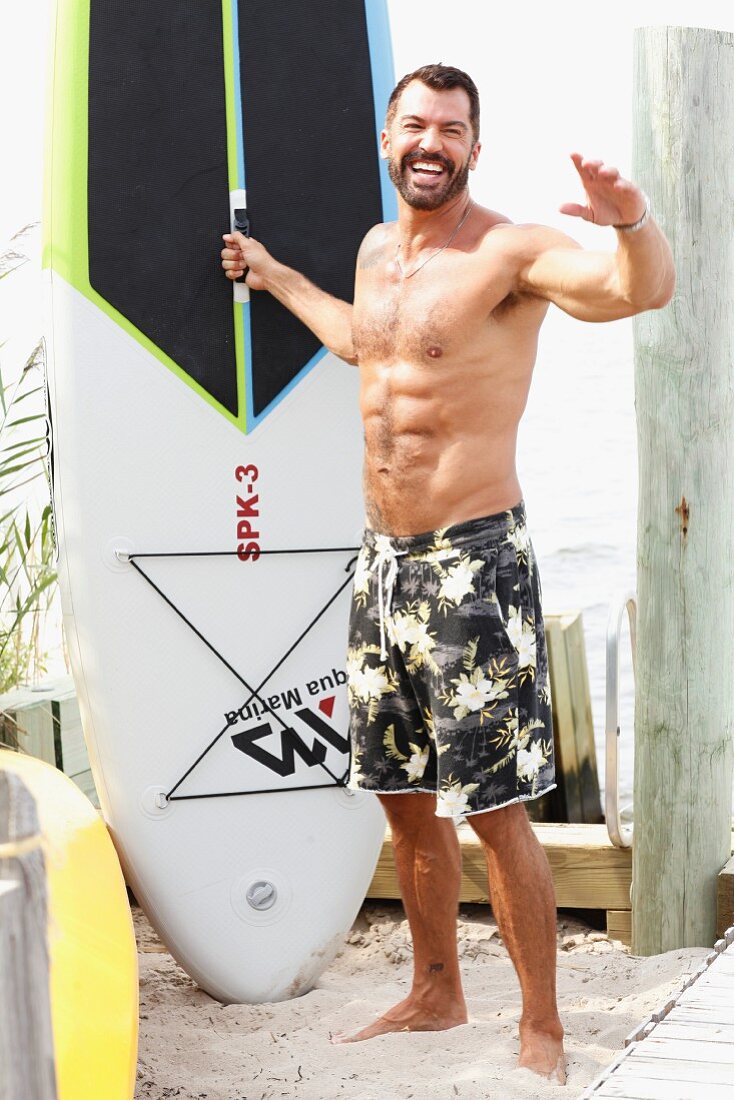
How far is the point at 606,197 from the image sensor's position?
2086mm

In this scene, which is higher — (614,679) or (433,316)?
(433,316)

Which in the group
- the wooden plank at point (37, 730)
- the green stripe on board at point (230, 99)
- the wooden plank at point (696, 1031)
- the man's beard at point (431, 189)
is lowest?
the wooden plank at point (696, 1031)

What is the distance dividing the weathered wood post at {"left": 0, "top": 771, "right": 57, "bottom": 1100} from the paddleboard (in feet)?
2.47

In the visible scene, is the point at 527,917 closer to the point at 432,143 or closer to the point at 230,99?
the point at 432,143

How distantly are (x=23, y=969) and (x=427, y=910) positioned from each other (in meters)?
0.99

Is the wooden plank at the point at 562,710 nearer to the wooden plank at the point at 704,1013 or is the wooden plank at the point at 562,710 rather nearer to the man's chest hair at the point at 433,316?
the man's chest hair at the point at 433,316

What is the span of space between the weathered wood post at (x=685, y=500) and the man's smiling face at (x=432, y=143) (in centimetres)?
60

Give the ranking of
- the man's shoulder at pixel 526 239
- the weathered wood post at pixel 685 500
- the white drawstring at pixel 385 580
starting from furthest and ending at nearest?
the weathered wood post at pixel 685 500 → the white drawstring at pixel 385 580 → the man's shoulder at pixel 526 239

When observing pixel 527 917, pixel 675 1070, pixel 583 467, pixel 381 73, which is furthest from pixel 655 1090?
pixel 583 467

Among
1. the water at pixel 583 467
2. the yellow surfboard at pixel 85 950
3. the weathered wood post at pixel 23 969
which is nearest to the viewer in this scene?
the weathered wood post at pixel 23 969

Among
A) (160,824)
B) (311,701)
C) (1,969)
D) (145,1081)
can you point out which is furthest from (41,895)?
(311,701)

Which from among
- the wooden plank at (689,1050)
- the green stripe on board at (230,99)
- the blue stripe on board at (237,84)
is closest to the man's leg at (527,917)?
the wooden plank at (689,1050)

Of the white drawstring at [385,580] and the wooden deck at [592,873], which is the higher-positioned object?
the white drawstring at [385,580]

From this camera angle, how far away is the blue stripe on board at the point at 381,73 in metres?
3.21
